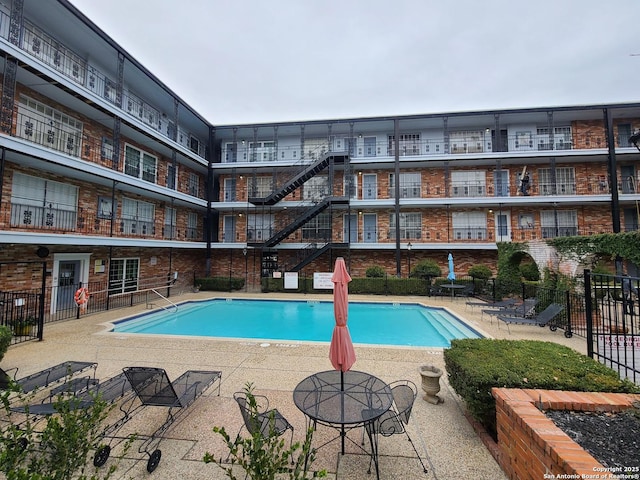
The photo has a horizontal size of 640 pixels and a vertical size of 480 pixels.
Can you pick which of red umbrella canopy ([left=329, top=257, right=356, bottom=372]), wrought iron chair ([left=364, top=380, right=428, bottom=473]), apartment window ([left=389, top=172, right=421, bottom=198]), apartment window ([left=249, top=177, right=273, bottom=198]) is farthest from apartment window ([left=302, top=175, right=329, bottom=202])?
wrought iron chair ([left=364, top=380, right=428, bottom=473])

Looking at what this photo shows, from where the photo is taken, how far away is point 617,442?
8.88ft

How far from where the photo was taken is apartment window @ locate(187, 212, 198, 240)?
2100 cm

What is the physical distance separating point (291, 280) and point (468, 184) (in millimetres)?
13941

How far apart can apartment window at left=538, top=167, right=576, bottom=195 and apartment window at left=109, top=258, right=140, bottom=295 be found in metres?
26.3

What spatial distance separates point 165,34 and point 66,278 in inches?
594

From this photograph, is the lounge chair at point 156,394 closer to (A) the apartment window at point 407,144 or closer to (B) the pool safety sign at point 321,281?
(B) the pool safety sign at point 321,281

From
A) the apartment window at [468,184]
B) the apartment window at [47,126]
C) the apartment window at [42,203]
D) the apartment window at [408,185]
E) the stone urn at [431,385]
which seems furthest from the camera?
the apartment window at [408,185]

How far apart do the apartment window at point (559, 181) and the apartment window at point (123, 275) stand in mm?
26312

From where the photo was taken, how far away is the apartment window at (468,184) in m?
19.8

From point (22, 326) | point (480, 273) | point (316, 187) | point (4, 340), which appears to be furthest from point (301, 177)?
point (4, 340)

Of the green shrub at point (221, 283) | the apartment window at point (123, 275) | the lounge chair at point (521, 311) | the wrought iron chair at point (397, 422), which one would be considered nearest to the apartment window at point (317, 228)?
the green shrub at point (221, 283)

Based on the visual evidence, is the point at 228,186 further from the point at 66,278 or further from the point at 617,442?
the point at 617,442

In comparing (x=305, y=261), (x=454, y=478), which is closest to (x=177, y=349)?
(x=454, y=478)

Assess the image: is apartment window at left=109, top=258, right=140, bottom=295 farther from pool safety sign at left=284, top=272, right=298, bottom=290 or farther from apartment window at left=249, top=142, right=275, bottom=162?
apartment window at left=249, top=142, right=275, bottom=162
